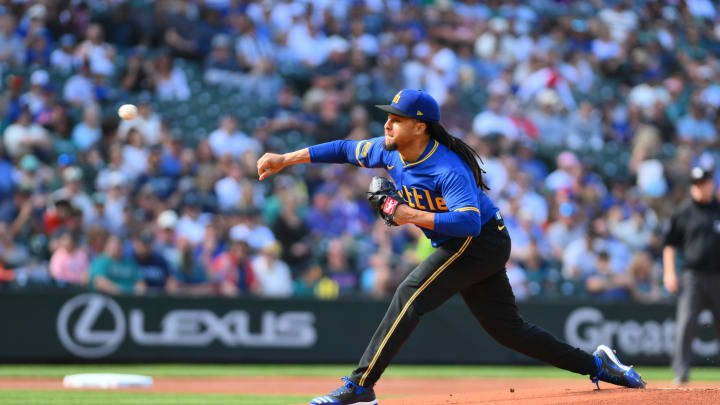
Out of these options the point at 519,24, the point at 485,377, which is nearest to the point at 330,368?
the point at 485,377

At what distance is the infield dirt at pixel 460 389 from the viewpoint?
19.7 feet

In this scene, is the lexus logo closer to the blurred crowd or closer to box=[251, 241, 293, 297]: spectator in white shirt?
the blurred crowd

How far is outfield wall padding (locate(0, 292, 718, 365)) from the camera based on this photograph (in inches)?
467

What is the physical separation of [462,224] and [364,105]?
37.1 feet

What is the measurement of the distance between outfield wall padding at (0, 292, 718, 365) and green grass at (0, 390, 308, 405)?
3217mm

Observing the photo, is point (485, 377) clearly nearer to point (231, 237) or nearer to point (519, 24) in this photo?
point (231, 237)

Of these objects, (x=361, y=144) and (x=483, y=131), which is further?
(x=483, y=131)

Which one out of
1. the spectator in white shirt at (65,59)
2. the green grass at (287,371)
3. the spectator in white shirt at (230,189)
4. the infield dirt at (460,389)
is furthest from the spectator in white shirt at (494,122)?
the spectator in white shirt at (65,59)

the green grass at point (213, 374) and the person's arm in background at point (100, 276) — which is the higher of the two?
the person's arm in background at point (100, 276)

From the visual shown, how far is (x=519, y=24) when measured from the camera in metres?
20.2

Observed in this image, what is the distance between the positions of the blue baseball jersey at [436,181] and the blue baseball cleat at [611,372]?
53.6 inches

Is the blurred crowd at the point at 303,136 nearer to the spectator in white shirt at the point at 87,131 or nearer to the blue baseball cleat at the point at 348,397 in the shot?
the spectator in white shirt at the point at 87,131

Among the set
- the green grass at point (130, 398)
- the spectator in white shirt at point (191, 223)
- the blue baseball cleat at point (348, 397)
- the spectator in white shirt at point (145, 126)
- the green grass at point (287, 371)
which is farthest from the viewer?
the spectator in white shirt at point (145, 126)

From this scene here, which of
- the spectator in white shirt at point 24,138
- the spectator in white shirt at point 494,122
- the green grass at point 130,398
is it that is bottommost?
the green grass at point 130,398
